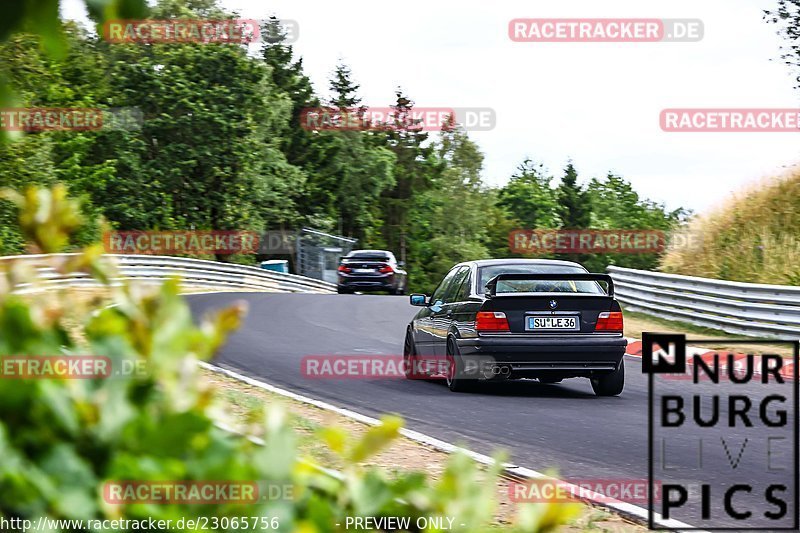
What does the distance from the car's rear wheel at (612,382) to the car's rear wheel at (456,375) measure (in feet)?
4.75

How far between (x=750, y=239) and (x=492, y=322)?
16.0 metres

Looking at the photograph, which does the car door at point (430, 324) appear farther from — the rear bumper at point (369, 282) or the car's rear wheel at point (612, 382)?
the rear bumper at point (369, 282)

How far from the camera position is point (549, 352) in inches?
451

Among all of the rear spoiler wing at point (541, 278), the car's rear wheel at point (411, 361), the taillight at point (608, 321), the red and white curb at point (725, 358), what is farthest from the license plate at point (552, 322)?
the red and white curb at point (725, 358)

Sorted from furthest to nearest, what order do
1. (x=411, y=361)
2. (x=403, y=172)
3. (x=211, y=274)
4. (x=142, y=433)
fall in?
(x=403, y=172), (x=211, y=274), (x=411, y=361), (x=142, y=433)

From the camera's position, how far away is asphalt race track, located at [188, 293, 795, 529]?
297 inches

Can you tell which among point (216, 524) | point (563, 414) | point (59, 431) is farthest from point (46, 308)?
point (563, 414)

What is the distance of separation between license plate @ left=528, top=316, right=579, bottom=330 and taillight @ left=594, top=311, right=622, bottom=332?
274 millimetres

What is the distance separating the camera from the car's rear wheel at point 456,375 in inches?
471

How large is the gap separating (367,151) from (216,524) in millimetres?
75761

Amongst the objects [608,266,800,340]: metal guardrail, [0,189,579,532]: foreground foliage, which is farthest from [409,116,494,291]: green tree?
[0,189,579,532]: foreground foliage

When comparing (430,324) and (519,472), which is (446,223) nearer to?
(430,324)

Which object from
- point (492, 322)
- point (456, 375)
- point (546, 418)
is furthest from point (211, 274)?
point (546, 418)

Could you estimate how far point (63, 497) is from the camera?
133 cm
